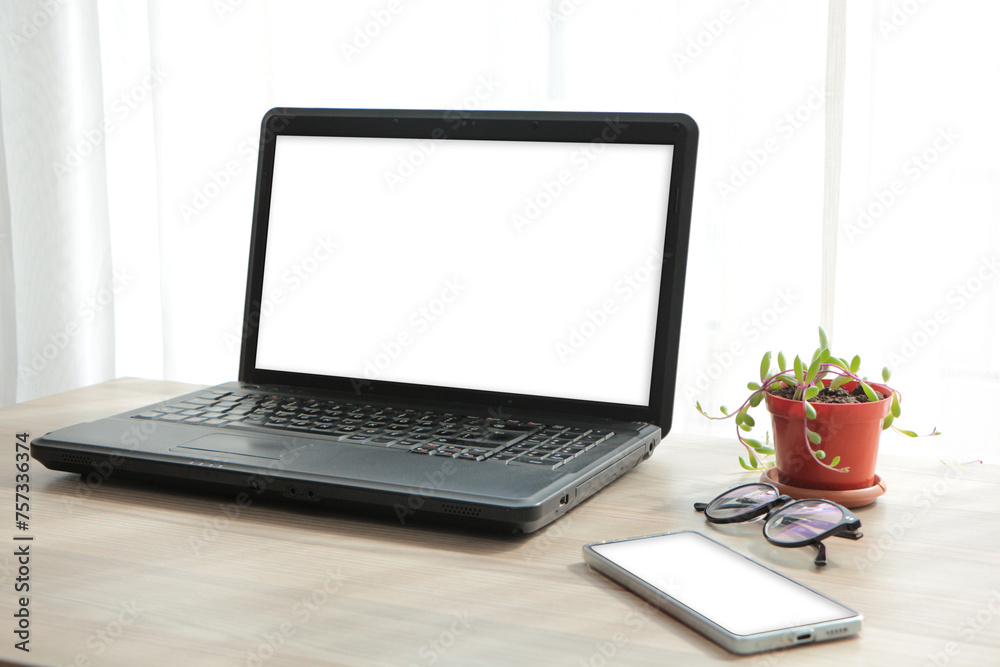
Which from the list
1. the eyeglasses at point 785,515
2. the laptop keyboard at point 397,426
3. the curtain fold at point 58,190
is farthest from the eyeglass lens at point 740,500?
the curtain fold at point 58,190

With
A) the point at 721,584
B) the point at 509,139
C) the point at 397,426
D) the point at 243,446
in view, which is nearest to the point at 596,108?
the point at 509,139

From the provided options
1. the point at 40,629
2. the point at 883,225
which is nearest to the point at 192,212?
the point at 883,225

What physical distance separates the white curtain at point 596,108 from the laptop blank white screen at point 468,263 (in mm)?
761

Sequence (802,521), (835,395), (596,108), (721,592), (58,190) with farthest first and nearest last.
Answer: (58,190) → (596,108) → (835,395) → (802,521) → (721,592)

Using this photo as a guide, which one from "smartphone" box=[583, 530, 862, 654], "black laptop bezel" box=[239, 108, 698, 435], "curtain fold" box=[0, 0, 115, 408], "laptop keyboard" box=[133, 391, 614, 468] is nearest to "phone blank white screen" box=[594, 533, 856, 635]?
"smartphone" box=[583, 530, 862, 654]

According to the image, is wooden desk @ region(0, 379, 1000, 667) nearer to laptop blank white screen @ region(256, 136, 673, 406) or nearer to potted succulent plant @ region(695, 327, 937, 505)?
potted succulent plant @ region(695, 327, 937, 505)

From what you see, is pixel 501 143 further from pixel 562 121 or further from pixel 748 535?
pixel 748 535

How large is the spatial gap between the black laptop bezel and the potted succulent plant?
0.39 ft

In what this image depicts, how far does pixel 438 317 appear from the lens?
100 centimetres

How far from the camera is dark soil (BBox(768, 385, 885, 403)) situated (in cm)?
80

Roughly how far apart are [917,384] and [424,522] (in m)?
1.14

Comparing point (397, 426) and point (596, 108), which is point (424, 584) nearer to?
point (397, 426)

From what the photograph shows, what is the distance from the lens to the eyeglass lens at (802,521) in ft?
2.24

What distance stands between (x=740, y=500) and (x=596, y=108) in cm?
112
